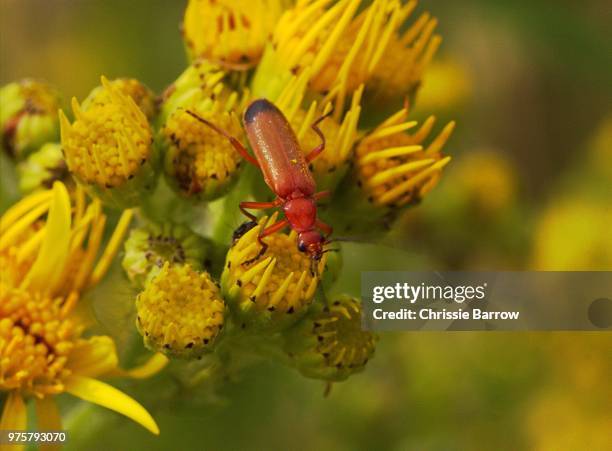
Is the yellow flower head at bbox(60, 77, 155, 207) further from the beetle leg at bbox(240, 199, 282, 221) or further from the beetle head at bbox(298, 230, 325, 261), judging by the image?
the beetle head at bbox(298, 230, 325, 261)

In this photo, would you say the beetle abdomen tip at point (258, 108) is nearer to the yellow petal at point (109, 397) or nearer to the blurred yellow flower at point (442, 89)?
the yellow petal at point (109, 397)

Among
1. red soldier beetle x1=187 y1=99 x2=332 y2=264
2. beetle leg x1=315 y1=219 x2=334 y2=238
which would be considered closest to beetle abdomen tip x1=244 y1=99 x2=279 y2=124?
red soldier beetle x1=187 y1=99 x2=332 y2=264

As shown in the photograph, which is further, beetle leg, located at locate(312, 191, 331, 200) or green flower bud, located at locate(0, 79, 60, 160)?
green flower bud, located at locate(0, 79, 60, 160)

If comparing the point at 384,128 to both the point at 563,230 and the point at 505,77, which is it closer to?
the point at 563,230

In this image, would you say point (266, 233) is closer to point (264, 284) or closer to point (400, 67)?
point (264, 284)

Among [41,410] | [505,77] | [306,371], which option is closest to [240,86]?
[306,371]

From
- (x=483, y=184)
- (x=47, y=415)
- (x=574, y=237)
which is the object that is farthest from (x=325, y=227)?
(x=483, y=184)

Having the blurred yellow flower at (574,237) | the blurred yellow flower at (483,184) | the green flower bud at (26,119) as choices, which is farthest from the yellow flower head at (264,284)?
the blurred yellow flower at (483,184)
